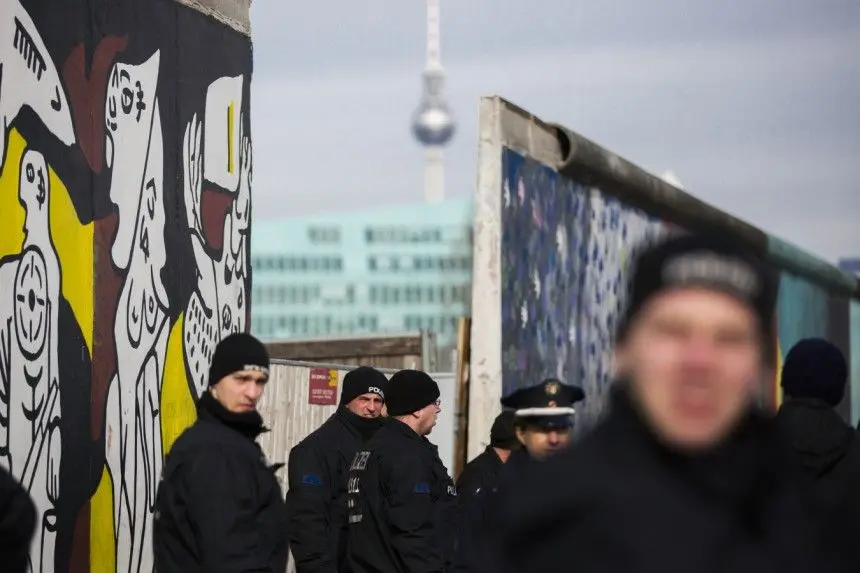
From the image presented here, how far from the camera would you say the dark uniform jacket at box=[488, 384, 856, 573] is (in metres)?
2.49

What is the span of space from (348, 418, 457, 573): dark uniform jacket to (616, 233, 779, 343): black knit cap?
22.0 feet

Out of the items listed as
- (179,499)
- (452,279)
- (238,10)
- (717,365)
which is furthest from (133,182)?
(452,279)

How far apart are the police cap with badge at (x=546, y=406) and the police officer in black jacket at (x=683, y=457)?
519 centimetres

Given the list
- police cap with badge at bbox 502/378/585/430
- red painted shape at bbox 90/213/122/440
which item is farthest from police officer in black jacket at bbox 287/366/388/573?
police cap with badge at bbox 502/378/585/430

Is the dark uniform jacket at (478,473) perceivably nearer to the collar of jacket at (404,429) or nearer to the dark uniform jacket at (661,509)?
the collar of jacket at (404,429)

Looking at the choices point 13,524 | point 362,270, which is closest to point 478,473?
point 13,524

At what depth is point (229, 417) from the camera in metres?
6.64

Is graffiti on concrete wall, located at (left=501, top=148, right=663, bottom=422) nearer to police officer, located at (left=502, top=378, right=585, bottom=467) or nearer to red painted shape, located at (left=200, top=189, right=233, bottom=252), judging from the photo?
red painted shape, located at (left=200, top=189, right=233, bottom=252)

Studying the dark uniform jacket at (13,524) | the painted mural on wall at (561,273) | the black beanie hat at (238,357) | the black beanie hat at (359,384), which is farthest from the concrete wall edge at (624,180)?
the dark uniform jacket at (13,524)

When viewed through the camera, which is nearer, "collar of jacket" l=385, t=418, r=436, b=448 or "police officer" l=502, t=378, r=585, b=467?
"police officer" l=502, t=378, r=585, b=467

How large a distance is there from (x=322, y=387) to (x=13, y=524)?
9403 mm

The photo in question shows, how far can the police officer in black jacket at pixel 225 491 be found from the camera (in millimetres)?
6387

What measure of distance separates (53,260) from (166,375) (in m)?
1.75

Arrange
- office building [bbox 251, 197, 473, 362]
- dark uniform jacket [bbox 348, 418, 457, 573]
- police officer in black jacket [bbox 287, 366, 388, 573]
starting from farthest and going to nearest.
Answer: office building [bbox 251, 197, 473, 362], police officer in black jacket [bbox 287, 366, 388, 573], dark uniform jacket [bbox 348, 418, 457, 573]
